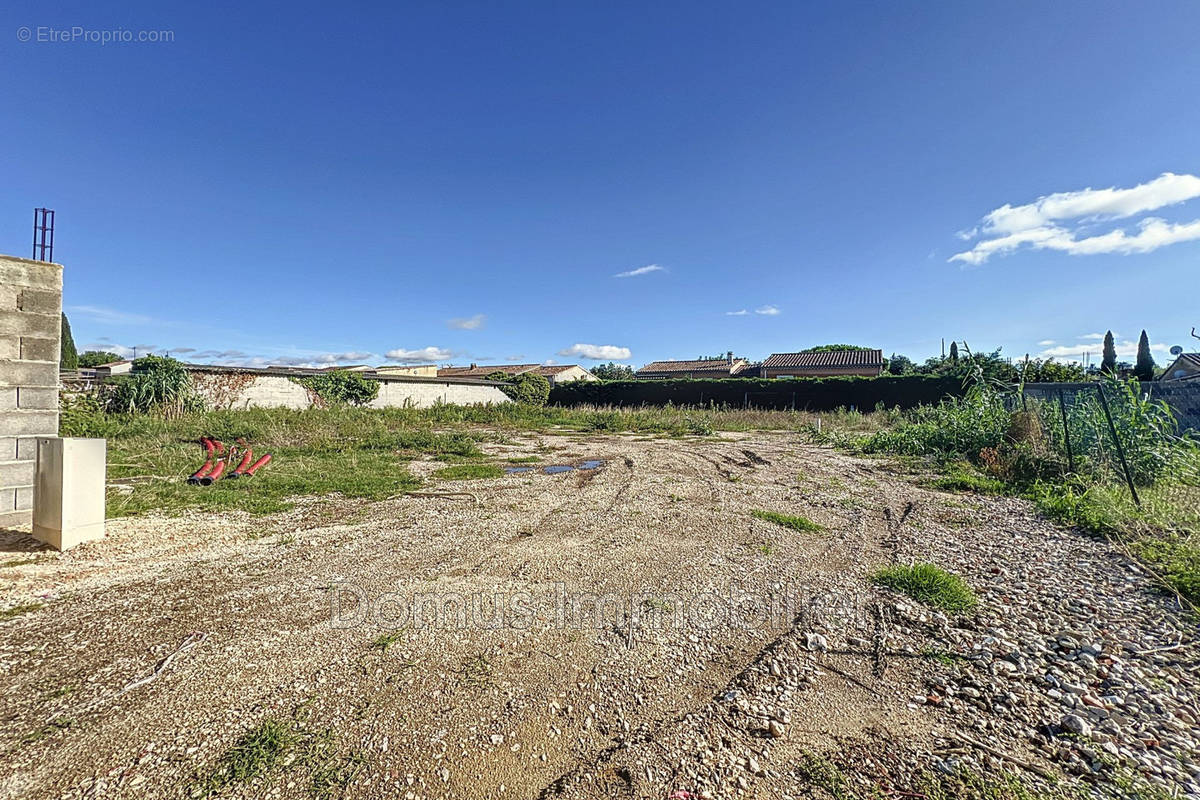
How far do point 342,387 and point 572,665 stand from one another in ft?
59.2

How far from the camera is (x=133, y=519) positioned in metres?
4.64

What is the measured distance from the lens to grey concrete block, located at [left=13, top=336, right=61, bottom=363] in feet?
12.8

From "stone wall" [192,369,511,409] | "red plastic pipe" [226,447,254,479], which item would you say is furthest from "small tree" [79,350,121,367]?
"red plastic pipe" [226,447,254,479]

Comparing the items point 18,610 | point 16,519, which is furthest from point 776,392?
point 18,610

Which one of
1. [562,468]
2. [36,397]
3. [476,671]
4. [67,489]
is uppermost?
[36,397]

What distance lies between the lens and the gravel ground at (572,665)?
5.78 ft

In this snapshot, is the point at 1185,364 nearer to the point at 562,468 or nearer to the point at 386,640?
the point at 562,468

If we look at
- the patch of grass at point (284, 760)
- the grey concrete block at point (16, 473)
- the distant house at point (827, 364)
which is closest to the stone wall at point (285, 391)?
the grey concrete block at point (16, 473)

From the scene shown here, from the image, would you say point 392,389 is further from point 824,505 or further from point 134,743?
point 134,743

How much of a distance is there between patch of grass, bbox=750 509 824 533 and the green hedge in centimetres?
1453

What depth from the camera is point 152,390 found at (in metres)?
12.8

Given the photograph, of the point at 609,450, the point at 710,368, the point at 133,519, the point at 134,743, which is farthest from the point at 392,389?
the point at 710,368

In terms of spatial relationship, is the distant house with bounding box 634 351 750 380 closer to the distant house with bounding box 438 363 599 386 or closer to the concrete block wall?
the distant house with bounding box 438 363 599 386

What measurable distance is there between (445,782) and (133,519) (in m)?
5.00
